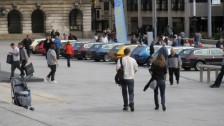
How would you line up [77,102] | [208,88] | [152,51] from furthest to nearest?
[152,51] < [208,88] < [77,102]

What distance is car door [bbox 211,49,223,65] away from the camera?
135ft

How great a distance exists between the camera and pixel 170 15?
3706 inches

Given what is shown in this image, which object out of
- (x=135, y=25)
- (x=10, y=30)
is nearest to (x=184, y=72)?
(x=10, y=30)

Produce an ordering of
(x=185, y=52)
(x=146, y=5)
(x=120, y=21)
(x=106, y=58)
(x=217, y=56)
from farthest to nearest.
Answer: (x=146, y=5), (x=120, y=21), (x=106, y=58), (x=185, y=52), (x=217, y=56)

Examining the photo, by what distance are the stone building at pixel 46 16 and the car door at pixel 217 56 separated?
5168 centimetres

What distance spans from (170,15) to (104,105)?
71.9m

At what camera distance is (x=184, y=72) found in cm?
3947

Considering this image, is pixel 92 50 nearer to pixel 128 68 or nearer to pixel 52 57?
pixel 52 57

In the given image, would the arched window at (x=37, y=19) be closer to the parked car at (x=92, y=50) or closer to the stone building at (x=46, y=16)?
the stone building at (x=46, y=16)

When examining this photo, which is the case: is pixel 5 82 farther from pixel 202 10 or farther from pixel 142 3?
pixel 142 3

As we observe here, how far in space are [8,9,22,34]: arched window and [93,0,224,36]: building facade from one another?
16.9 meters

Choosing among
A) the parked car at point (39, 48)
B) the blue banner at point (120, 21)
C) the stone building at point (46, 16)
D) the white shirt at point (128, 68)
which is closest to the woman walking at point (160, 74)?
the white shirt at point (128, 68)

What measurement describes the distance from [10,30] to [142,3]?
18.6 m

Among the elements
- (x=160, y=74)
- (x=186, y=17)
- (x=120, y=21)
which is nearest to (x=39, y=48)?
(x=120, y=21)
